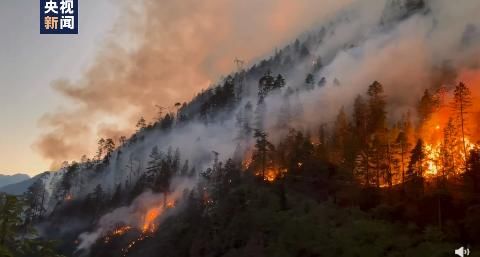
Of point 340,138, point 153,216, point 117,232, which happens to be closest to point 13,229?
point 340,138

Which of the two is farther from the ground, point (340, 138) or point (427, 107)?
point (427, 107)

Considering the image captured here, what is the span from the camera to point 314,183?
10200 cm

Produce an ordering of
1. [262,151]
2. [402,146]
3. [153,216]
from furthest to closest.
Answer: [153,216]
[262,151]
[402,146]

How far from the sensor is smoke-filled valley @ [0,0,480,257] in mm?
71500

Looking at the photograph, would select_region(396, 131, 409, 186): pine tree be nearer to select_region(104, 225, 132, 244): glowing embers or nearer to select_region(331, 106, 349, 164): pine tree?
select_region(331, 106, 349, 164): pine tree

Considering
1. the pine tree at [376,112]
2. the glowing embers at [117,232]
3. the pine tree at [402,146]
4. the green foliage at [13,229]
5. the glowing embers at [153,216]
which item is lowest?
the glowing embers at [117,232]

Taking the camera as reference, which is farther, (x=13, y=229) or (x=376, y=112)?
(x=376, y=112)

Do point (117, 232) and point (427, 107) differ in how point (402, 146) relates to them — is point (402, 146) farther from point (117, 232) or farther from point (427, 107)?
point (117, 232)

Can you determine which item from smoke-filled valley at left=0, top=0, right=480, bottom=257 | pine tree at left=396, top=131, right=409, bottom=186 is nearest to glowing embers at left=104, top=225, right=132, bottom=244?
smoke-filled valley at left=0, top=0, right=480, bottom=257

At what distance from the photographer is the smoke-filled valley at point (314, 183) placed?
71.5 m

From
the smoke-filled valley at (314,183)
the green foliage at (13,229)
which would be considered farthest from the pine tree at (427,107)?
the green foliage at (13,229)

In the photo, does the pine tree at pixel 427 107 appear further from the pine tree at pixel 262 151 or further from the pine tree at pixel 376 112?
the pine tree at pixel 262 151

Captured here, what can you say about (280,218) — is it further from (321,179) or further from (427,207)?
(427,207)

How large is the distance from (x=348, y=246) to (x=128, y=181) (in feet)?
464
